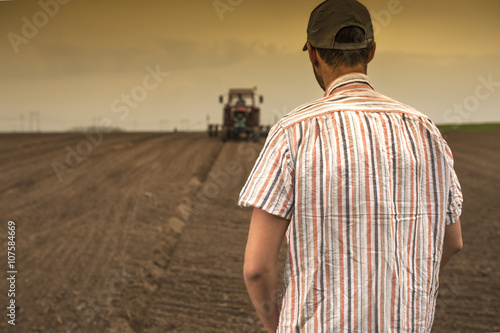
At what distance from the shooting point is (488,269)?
4.19 m

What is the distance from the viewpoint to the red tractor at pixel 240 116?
13742mm

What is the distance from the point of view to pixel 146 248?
469 cm


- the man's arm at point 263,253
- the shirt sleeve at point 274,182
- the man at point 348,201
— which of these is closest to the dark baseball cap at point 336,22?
the man at point 348,201

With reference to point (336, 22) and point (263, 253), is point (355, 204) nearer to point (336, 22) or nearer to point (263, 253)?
point (263, 253)

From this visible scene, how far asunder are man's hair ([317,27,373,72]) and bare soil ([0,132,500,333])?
2557mm

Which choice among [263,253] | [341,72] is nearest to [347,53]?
[341,72]

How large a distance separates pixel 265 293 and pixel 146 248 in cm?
384

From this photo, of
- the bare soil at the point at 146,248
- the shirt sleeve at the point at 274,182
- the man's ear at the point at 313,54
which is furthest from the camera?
the bare soil at the point at 146,248

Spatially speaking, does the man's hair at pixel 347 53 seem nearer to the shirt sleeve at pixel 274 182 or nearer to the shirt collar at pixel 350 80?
the shirt collar at pixel 350 80

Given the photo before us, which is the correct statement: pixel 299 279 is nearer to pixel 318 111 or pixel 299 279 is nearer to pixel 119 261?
pixel 318 111

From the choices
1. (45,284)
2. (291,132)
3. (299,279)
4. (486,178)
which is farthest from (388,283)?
(486,178)

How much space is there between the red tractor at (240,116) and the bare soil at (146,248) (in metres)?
5.00

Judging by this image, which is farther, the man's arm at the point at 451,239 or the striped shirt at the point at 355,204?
the man's arm at the point at 451,239

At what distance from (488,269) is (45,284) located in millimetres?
3812
